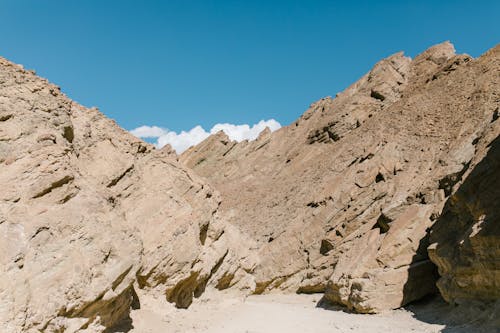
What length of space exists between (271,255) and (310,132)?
17.5 metres

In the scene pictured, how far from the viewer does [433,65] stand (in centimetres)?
3744

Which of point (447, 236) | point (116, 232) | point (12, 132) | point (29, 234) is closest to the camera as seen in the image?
point (29, 234)

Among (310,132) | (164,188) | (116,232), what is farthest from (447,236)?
(310,132)

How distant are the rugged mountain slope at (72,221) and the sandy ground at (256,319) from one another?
719 mm

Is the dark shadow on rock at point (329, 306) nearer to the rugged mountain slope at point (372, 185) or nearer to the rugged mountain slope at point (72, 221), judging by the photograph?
the rugged mountain slope at point (372, 185)

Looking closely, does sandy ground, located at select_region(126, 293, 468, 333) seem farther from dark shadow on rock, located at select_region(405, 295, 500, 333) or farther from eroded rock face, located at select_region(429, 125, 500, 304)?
eroded rock face, located at select_region(429, 125, 500, 304)

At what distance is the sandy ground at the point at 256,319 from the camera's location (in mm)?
12475

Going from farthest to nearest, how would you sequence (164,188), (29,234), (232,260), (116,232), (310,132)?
(310,132), (232,260), (164,188), (116,232), (29,234)

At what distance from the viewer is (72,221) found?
382 inches

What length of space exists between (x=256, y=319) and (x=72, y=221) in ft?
25.3

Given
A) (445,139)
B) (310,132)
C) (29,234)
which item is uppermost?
(310,132)

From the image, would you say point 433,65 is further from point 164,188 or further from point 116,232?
point 116,232

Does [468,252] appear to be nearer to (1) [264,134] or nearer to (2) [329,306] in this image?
(2) [329,306]

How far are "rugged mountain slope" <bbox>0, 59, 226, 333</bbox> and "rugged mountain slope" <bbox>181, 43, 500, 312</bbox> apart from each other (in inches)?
224
